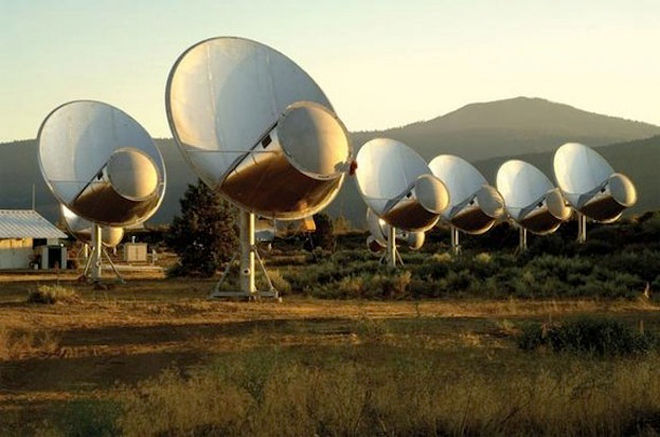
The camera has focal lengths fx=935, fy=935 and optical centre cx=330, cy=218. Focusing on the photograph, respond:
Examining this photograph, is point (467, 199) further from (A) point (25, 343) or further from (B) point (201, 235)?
(A) point (25, 343)

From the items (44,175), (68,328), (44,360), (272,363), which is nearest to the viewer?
(272,363)

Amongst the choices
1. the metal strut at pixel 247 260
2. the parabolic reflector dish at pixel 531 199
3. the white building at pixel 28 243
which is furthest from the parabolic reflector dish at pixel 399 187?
the white building at pixel 28 243

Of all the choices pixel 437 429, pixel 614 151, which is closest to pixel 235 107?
pixel 437 429

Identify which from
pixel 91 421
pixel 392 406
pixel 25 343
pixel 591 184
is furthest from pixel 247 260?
pixel 591 184

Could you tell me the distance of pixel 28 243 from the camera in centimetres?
5706

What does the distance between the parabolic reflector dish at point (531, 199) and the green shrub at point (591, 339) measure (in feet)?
127

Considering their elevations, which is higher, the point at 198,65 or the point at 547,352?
the point at 198,65

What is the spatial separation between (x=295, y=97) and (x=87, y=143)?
12.6 m

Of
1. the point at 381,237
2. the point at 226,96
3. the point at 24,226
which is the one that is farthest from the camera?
the point at 381,237

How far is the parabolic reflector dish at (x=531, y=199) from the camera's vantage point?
54.8 m

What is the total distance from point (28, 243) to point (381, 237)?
2174cm

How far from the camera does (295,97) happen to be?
2614 cm

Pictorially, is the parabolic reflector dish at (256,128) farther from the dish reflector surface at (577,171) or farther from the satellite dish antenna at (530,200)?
the satellite dish antenna at (530,200)

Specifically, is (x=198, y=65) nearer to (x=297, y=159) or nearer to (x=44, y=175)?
(x=297, y=159)
